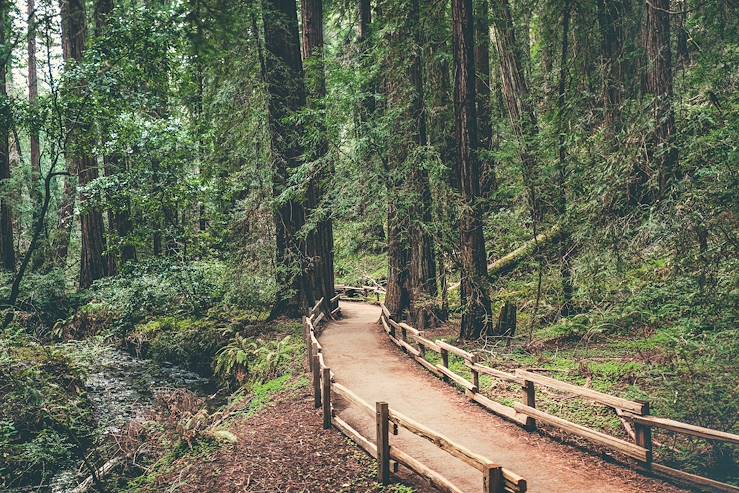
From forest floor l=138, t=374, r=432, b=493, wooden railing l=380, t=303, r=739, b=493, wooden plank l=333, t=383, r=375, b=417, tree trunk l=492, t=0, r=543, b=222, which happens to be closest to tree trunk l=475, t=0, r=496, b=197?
tree trunk l=492, t=0, r=543, b=222

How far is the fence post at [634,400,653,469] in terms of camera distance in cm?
653

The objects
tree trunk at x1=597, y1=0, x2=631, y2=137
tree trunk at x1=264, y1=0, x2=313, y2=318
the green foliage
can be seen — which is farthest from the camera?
tree trunk at x1=264, y1=0, x2=313, y2=318

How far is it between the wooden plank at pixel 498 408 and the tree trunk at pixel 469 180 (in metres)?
2.87

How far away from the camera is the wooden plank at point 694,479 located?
5604mm

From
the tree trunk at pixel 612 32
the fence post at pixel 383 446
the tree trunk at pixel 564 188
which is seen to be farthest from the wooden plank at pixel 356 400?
the tree trunk at pixel 612 32

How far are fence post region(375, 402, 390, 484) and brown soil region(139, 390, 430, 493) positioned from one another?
0.53ft

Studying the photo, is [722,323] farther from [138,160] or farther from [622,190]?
[138,160]

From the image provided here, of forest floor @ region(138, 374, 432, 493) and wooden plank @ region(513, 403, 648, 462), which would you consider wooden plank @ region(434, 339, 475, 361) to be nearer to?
wooden plank @ region(513, 403, 648, 462)

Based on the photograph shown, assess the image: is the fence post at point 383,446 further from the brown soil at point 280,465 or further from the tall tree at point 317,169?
the tall tree at point 317,169

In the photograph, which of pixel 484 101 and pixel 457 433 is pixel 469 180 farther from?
pixel 484 101

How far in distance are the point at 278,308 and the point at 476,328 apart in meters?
7.43

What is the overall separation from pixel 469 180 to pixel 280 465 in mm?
7520

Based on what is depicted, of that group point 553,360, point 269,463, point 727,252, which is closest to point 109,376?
point 269,463

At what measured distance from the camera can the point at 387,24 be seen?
45.1 ft
